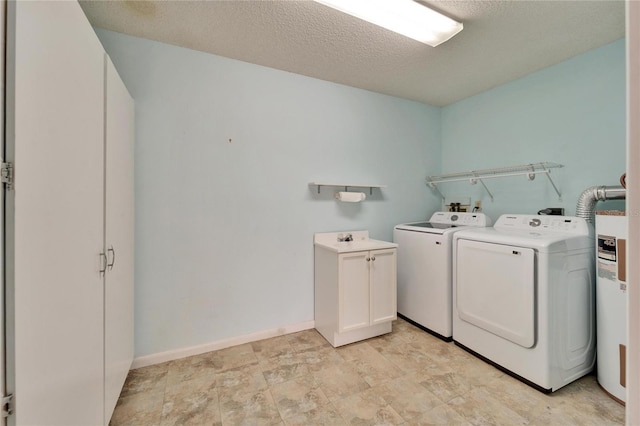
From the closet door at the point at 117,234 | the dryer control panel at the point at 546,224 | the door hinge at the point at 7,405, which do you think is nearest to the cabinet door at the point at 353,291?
the dryer control panel at the point at 546,224

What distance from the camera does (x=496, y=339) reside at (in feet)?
6.72

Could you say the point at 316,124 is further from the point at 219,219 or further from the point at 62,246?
the point at 62,246

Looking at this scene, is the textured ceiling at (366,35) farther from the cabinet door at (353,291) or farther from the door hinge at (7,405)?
the door hinge at (7,405)

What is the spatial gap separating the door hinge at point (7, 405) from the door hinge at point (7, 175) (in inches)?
21.6

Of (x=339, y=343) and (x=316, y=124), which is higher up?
(x=316, y=124)

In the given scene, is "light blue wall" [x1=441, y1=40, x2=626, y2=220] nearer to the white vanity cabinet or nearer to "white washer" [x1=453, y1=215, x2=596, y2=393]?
"white washer" [x1=453, y1=215, x2=596, y2=393]

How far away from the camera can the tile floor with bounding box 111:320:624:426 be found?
1.57 meters

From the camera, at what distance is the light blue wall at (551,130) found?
82.8 inches

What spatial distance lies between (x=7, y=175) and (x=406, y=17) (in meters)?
2.08

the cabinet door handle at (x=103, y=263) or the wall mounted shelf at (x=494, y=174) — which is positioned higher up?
the wall mounted shelf at (x=494, y=174)

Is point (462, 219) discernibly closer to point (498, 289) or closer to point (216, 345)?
point (498, 289)

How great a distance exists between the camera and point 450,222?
9.87ft

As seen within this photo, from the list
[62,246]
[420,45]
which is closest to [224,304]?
[62,246]

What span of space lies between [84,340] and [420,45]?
276 cm
